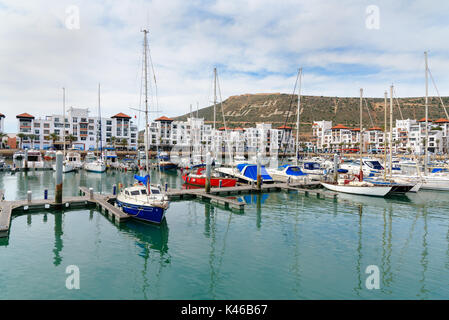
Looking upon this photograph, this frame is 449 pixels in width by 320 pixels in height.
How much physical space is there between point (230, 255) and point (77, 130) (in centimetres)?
12805

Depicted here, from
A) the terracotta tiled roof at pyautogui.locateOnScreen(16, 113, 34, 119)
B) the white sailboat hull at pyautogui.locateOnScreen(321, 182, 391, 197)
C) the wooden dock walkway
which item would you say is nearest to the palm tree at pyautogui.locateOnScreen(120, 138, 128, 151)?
the terracotta tiled roof at pyautogui.locateOnScreen(16, 113, 34, 119)

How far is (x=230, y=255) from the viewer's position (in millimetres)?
16844

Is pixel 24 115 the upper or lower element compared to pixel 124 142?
upper

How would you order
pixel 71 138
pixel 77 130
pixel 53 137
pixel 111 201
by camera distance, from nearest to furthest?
pixel 111 201, pixel 53 137, pixel 71 138, pixel 77 130

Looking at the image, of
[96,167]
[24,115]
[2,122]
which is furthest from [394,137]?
[2,122]

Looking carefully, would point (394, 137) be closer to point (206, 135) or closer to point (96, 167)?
point (206, 135)

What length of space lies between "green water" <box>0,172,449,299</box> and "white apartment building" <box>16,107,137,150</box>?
336 feet

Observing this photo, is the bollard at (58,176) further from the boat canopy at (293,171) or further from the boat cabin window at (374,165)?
the boat cabin window at (374,165)

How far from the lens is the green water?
509 inches

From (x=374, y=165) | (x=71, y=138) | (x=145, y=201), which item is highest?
(x=71, y=138)

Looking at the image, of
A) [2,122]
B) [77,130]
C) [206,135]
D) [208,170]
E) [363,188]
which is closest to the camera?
[208,170]
